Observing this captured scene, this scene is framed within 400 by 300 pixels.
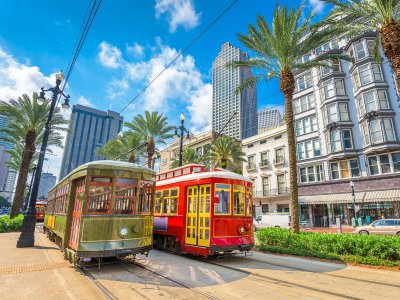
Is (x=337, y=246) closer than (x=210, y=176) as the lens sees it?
No

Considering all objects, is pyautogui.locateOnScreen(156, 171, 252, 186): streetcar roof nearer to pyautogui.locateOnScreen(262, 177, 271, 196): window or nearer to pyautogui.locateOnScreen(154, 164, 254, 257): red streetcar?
pyautogui.locateOnScreen(154, 164, 254, 257): red streetcar

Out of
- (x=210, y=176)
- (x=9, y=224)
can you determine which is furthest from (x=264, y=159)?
(x=9, y=224)

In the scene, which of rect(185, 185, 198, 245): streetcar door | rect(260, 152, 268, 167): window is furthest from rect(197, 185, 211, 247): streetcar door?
rect(260, 152, 268, 167): window

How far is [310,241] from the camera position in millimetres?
11867

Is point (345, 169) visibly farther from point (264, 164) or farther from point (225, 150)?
point (225, 150)

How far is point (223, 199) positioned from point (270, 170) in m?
31.6

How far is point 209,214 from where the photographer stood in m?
9.82

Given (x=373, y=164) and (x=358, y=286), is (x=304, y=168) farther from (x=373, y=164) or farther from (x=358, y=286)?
(x=358, y=286)

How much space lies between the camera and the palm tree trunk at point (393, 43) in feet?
37.3

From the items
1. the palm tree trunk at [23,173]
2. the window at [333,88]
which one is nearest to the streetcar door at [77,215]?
the palm tree trunk at [23,173]

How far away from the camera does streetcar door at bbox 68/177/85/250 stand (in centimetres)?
811

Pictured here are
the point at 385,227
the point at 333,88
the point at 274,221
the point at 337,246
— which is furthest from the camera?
the point at 333,88

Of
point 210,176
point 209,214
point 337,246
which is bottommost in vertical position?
point 337,246

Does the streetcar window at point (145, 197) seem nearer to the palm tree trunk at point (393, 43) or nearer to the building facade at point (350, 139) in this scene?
the palm tree trunk at point (393, 43)
